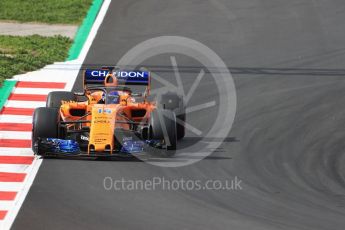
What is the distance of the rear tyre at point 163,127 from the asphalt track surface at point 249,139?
2.62 ft

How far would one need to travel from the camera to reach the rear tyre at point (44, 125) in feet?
60.7

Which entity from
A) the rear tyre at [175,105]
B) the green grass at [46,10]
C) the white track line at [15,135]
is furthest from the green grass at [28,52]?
the rear tyre at [175,105]

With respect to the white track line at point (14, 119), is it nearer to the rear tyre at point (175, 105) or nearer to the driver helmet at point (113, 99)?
the driver helmet at point (113, 99)

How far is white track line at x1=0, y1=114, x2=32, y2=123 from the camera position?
21219mm

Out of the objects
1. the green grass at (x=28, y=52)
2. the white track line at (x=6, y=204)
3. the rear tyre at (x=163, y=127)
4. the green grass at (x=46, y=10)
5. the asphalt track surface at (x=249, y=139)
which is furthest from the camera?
the green grass at (x=46, y=10)

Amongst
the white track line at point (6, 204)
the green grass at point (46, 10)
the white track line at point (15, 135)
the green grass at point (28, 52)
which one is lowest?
the white track line at point (6, 204)

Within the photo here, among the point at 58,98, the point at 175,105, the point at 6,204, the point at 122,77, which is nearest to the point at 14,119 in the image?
the point at 58,98

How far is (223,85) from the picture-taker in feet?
80.7

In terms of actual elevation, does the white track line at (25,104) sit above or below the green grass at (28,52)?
below

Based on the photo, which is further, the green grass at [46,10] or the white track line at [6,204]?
the green grass at [46,10]

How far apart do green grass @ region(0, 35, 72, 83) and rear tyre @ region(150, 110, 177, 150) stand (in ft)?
22.1

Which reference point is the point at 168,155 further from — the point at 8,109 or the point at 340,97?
the point at 340,97

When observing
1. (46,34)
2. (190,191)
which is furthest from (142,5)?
(190,191)

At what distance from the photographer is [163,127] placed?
18.8m
